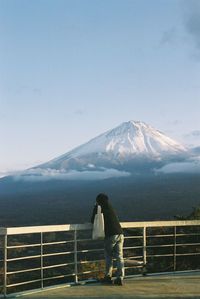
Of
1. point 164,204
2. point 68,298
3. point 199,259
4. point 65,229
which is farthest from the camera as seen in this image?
point 164,204

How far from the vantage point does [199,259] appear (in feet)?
82.4

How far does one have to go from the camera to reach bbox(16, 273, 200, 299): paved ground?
844 cm

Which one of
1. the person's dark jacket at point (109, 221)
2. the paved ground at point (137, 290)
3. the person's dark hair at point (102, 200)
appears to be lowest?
the paved ground at point (137, 290)

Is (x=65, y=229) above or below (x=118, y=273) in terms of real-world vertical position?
above

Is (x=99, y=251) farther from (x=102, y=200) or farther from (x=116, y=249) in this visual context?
(x=102, y=200)

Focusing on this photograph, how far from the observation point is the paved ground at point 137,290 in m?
8.44

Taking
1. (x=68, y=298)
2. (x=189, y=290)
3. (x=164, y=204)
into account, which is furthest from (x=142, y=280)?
(x=164, y=204)

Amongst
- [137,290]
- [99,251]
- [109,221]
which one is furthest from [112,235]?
[99,251]

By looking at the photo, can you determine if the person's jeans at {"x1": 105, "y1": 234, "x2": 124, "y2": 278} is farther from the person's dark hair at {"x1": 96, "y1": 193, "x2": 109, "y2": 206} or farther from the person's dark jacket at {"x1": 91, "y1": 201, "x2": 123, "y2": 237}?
the person's dark hair at {"x1": 96, "y1": 193, "x2": 109, "y2": 206}

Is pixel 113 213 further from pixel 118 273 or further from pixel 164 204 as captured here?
pixel 164 204

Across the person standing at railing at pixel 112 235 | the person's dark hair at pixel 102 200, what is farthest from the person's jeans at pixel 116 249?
the person's dark hair at pixel 102 200

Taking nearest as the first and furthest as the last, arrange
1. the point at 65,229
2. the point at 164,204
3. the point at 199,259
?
the point at 65,229, the point at 199,259, the point at 164,204

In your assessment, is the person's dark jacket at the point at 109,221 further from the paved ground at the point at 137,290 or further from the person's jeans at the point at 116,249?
the paved ground at the point at 137,290

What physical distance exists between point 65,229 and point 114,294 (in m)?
1.28
